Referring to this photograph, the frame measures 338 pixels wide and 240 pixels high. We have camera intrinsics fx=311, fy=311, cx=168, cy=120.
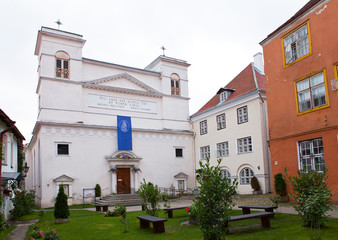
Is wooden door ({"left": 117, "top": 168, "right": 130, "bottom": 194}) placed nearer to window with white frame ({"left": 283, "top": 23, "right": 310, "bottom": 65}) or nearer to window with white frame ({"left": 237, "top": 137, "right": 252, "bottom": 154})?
window with white frame ({"left": 237, "top": 137, "right": 252, "bottom": 154})

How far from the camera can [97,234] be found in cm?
1057

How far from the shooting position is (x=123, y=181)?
27969 millimetres

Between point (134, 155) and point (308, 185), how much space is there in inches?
806

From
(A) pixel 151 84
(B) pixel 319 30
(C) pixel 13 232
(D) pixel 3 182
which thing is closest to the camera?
(C) pixel 13 232

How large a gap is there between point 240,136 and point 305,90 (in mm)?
10049

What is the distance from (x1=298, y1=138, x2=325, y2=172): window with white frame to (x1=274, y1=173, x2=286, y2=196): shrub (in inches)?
61.0

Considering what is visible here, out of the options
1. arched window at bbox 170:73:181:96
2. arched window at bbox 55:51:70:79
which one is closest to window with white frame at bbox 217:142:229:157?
arched window at bbox 170:73:181:96

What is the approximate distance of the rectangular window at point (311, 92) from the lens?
49.4ft

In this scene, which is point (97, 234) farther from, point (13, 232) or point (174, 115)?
point (174, 115)

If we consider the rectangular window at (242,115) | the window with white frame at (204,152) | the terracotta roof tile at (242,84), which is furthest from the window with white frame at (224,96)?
the window with white frame at (204,152)

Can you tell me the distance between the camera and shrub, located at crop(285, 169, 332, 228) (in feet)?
27.0

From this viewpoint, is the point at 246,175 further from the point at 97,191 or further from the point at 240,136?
the point at 97,191

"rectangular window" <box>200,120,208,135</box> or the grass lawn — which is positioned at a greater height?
"rectangular window" <box>200,120,208,135</box>

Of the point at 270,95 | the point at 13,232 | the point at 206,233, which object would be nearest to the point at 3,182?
the point at 13,232
